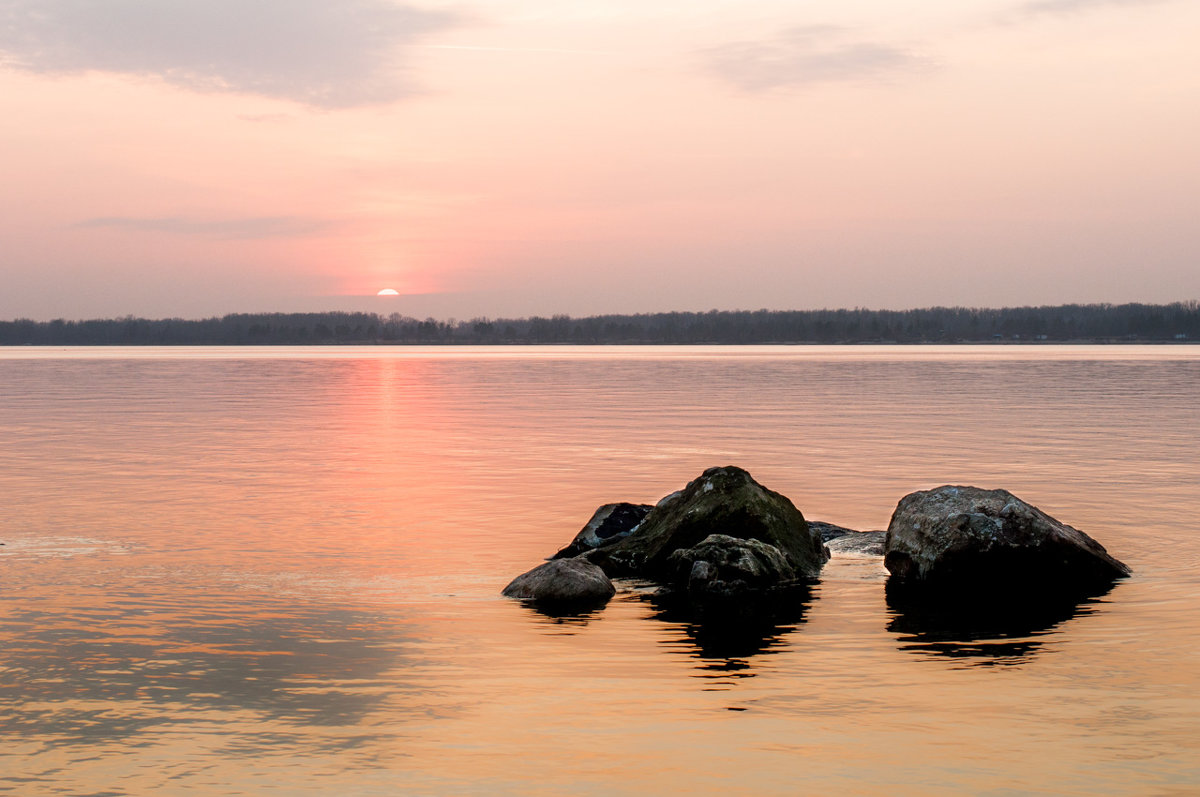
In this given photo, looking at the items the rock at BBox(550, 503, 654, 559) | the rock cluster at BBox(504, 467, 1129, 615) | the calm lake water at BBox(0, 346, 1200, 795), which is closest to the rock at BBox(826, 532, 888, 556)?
the calm lake water at BBox(0, 346, 1200, 795)

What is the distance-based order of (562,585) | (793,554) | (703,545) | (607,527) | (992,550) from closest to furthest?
1. (562,585)
2. (992,550)
3. (703,545)
4. (793,554)
5. (607,527)

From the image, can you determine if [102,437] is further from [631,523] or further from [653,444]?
[631,523]

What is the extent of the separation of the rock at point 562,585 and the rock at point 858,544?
503cm

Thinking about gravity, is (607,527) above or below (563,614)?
above

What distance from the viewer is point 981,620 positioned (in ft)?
48.6

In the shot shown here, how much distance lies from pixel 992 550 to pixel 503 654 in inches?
293

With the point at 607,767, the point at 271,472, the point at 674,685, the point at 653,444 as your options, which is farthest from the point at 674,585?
the point at 653,444

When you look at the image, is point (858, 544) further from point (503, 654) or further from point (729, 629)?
point (503, 654)

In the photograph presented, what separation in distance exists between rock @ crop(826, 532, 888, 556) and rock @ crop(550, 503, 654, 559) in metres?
3.05

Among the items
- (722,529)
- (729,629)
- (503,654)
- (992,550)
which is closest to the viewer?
(503,654)

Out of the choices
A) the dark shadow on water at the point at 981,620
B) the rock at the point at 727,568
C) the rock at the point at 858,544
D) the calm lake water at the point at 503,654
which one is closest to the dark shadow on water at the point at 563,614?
the calm lake water at the point at 503,654

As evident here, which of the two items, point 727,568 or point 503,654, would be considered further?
point 727,568

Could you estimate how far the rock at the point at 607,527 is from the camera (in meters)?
19.3

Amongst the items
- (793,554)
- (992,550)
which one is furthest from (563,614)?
(992,550)
